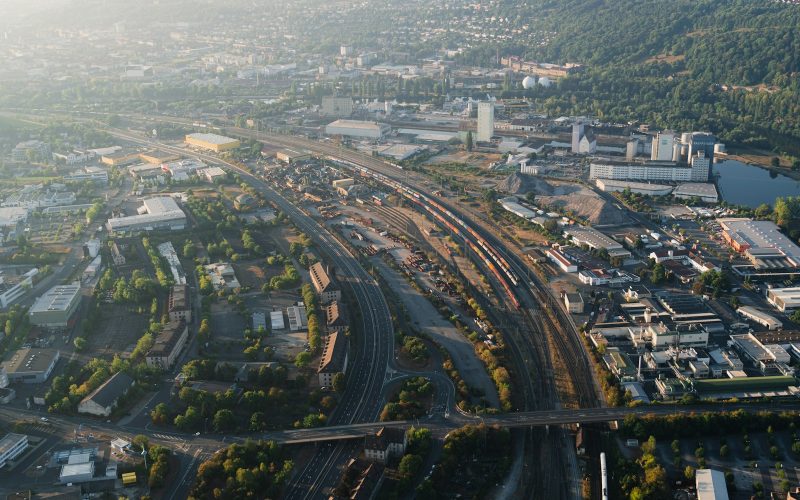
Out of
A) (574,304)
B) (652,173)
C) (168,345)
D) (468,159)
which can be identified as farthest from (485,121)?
(168,345)

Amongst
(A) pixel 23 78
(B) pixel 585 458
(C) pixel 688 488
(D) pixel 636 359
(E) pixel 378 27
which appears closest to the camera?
(C) pixel 688 488

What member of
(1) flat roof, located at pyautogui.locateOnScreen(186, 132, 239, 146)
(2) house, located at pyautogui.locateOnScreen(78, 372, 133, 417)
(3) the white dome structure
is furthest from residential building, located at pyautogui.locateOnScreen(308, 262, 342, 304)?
(3) the white dome structure

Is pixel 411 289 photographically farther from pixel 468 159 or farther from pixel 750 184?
pixel 750 184

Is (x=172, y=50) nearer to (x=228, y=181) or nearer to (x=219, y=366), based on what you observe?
(x=228, y=181)

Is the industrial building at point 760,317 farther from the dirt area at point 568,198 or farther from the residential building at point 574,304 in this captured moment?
the dirt area at point 568,198

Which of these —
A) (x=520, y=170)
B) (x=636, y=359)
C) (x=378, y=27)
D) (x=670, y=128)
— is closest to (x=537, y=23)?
(x=378, y=27)

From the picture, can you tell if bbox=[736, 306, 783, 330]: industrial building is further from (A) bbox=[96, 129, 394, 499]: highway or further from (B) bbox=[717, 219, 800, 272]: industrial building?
(A) bbox=[96, 129, 394, 499]: highway
